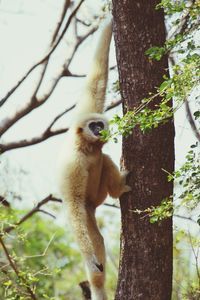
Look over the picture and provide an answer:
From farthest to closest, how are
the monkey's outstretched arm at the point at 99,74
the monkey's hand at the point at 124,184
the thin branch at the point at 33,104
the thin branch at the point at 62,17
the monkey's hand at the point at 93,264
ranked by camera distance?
1. the thin branch at the point at 62,17
2. the thin branch at the point at 33,104
3. the monkey's outstretched arm at the point at 99,74
4. the monkey's hand at the point at 93,264
5. the monkey's hand at the point at 124,184

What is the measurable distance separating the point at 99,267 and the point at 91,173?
0.99 m

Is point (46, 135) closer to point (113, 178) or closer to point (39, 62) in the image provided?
point (39, 62)

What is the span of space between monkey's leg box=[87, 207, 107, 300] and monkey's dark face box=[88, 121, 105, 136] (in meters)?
0.93

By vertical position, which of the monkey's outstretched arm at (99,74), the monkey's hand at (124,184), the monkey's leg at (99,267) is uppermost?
the monkey's outstretched arm at (99,74)

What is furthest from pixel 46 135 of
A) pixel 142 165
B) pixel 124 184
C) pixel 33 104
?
pixel 142 165

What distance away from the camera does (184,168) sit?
438cm

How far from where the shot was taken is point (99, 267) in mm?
6293

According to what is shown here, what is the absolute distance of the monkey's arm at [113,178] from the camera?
18.0 feet

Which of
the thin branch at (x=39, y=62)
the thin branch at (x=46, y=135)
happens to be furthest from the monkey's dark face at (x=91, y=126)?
the thin branch at (x=46, y=135)

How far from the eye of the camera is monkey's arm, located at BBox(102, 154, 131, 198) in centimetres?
550

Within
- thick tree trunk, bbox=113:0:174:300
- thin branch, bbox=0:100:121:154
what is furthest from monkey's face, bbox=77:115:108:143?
thin branch, bbox=0:100:121:154

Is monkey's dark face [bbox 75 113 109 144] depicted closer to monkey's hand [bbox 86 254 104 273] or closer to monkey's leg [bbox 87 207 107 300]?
monkey's leg [bbox 87 207 107 300]

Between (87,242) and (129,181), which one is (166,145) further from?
(87,242)

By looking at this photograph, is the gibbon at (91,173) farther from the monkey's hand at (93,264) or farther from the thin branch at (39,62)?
the thin branch at (39,62)
